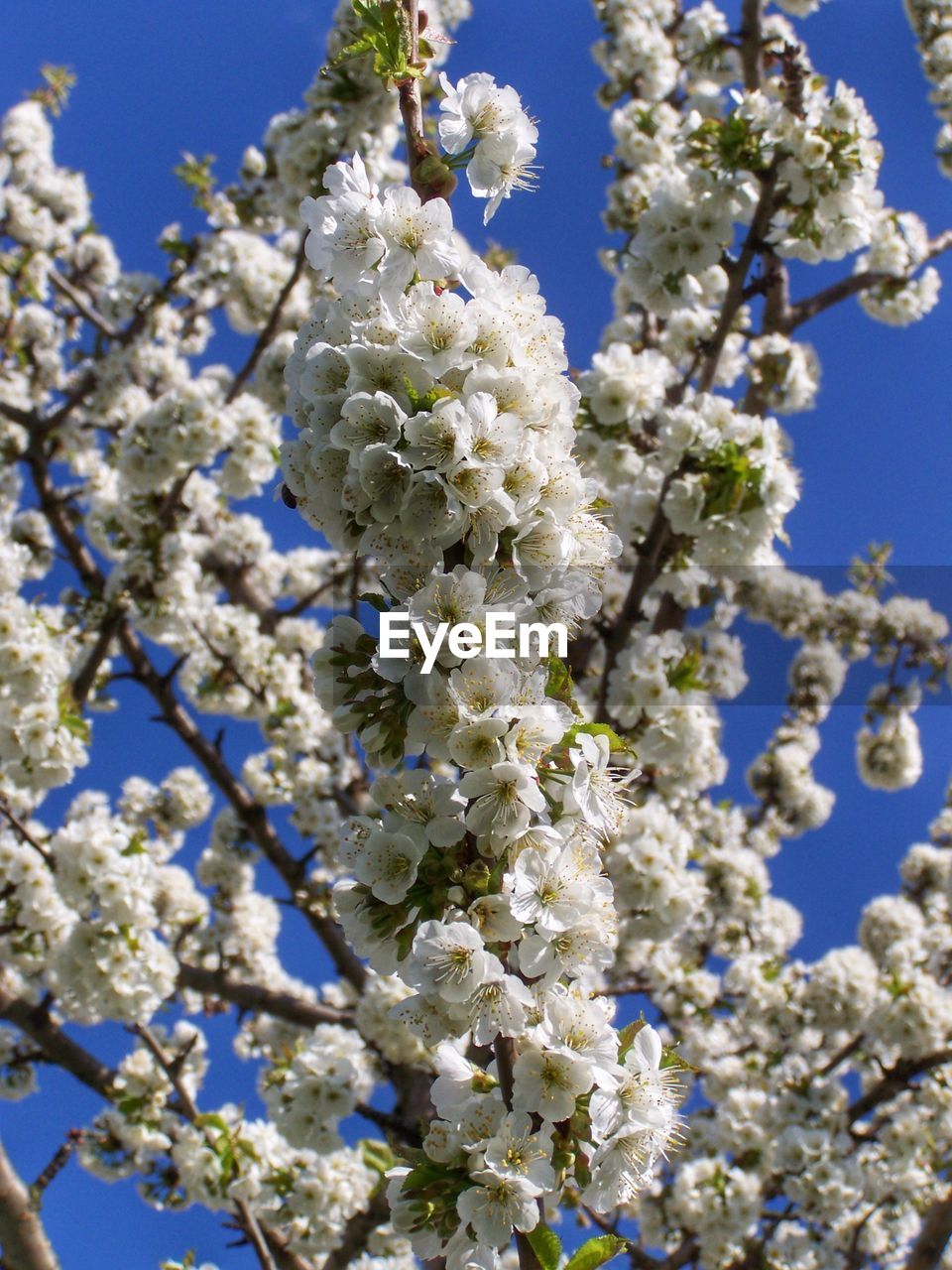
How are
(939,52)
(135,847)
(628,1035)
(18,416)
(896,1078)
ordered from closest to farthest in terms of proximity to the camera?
1. (628,1035)
2. (135,847)
3. (896,1078)
4. (18,416)
5. (939,52)

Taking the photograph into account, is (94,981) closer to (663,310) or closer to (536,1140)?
(536,1140)

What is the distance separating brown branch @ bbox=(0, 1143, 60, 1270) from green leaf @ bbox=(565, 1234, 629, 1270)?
3.80 m

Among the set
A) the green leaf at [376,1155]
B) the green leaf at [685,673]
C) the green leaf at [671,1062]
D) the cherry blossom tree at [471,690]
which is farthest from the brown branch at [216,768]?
the green leaf at [671,1062]

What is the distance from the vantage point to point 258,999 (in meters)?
6.05

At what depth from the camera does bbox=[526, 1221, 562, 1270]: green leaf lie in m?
1.72

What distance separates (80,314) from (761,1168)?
8.47 m

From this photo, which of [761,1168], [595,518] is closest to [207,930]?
[761,1168]

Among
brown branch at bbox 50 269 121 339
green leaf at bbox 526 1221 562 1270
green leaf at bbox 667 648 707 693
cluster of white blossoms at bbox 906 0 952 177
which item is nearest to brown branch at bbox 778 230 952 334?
cluster of white blossoms at bbox 906 0 952 177

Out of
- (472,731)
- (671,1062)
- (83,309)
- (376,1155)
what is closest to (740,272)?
(472,731)

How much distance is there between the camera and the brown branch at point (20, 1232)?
14.4ft

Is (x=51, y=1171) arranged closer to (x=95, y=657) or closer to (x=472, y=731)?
(x=95, y=657)

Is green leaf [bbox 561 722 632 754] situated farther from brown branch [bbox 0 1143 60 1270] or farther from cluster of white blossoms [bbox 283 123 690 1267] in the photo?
brown branch [bbox 0 1143 60 1270]

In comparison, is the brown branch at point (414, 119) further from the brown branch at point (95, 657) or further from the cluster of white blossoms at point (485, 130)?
the brown branch at point (95, 657)

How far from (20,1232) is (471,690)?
434 centimetres
